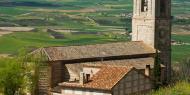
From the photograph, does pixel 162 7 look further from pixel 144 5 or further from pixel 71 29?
pixel 71 29

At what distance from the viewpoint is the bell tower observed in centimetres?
5369

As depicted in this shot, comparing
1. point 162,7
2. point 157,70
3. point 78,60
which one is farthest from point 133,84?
point 162,7

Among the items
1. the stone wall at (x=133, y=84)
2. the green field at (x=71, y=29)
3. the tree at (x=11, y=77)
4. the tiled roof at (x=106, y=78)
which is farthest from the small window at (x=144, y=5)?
the green field at (x=71, y=29)

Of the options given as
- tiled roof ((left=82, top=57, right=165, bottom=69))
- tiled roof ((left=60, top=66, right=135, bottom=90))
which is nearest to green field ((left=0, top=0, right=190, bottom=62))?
tiled roof ((left=82, top=57, right=165, bottom=69))

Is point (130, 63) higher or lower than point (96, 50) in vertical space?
lower

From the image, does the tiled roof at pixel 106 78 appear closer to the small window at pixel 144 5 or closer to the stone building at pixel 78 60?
the stone building at pixel 78 60

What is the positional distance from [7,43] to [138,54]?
170ft

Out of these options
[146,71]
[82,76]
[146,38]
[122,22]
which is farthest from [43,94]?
[122,22]

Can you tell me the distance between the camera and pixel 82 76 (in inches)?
1593

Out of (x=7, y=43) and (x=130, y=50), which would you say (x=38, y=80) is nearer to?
(x=130, y=50)

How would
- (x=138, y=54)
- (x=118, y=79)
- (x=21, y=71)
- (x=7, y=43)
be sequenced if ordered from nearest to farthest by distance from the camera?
1. (x=118, y=79)
2. (x=21, y=71)
3. (x=138, y=54)
4. (x=7, y=43)

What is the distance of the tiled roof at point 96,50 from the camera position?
44325mm

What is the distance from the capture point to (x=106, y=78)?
1592 inches

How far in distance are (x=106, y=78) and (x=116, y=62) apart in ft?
22.2
